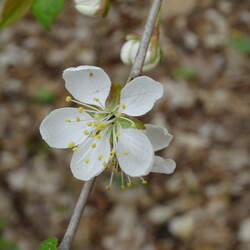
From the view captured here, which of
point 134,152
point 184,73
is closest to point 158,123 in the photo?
point 184,73

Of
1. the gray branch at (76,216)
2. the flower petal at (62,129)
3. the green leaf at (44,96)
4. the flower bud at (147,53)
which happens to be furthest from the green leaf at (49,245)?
the green leaf at (44,96)

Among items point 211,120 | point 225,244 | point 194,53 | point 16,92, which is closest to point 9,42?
point 16,92

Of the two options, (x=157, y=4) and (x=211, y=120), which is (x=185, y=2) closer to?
(x=211, y=120)

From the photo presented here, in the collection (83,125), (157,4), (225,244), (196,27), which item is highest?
(157,4)

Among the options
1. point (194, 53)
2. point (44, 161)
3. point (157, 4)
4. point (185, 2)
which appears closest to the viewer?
point (157, 4)

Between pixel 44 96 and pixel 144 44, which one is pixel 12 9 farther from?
pixel 44 96

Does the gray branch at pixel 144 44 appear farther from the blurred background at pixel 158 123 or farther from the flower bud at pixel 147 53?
the blurred background at pixel 158 123
